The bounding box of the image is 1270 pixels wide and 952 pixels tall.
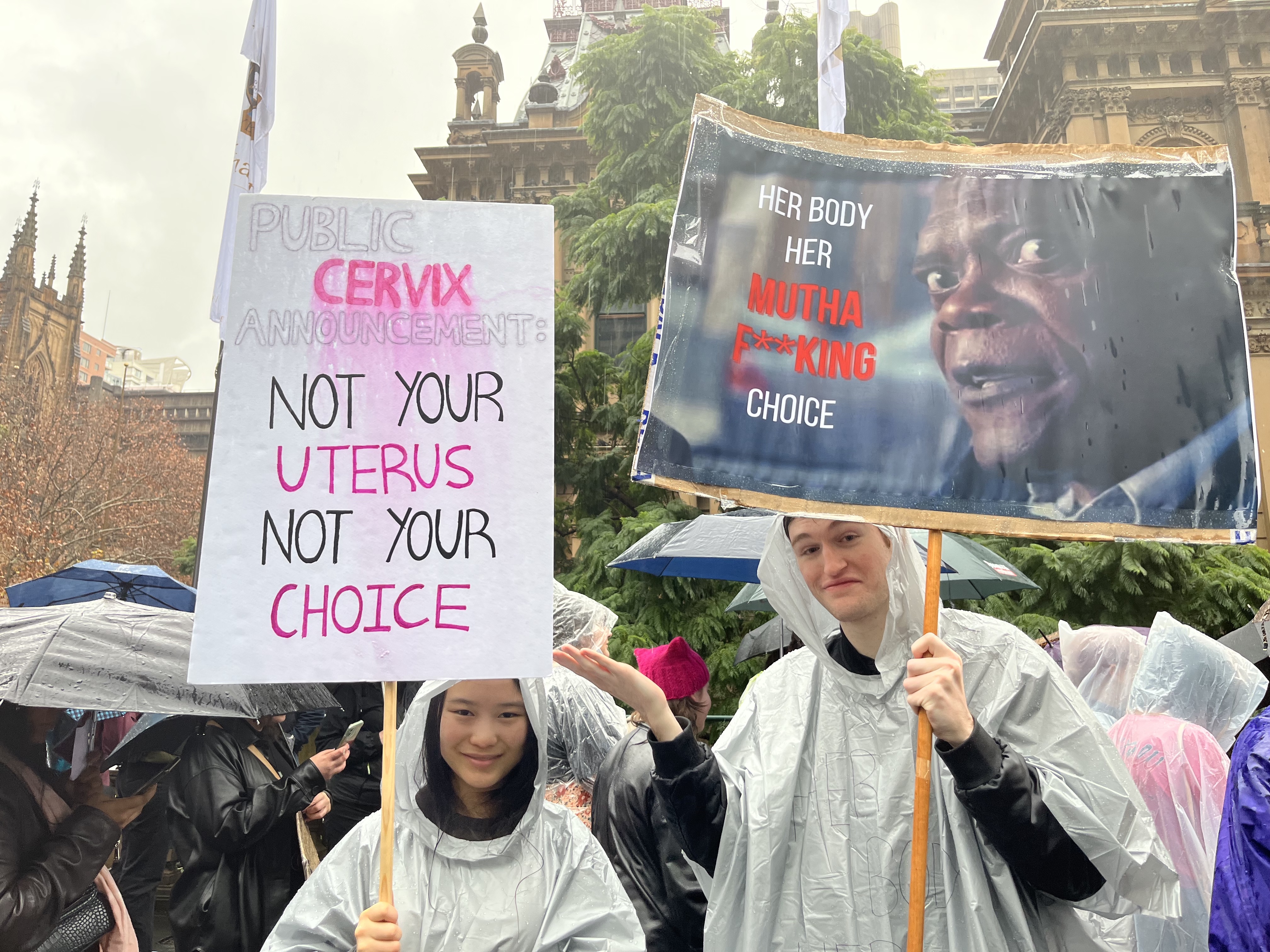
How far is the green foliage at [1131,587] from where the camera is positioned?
9617 mm

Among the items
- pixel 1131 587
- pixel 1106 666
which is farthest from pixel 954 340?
pixel 1131 587

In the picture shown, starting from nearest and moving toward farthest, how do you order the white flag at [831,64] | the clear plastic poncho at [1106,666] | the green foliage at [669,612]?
the clear plastic poncho at [1106,666] → the white flag at [831,64] → the green foliage at [669,612]

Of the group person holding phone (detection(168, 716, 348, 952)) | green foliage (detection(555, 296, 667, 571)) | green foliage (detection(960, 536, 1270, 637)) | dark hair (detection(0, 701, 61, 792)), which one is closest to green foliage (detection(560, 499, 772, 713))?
green foliage (detection(555, 296, 667, 571))

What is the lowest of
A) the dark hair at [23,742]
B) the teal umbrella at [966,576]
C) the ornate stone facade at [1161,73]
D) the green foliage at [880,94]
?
the dark hair at [23,742]

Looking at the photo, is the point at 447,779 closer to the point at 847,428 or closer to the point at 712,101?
the point at 847,428

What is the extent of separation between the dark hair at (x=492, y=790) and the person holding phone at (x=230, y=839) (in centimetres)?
151

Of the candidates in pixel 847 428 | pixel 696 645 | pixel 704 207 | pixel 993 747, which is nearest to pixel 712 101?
pixel 704 207

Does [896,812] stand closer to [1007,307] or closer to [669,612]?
[1007,307]

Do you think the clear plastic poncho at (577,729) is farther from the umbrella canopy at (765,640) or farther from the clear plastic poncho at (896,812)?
the umbrella canopy at (765,640)

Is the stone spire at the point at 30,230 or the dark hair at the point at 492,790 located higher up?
the stone spire at the point at 30,230

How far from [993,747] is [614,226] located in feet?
36.7

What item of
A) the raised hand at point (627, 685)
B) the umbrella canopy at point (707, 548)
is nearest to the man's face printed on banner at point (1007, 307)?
the raised hand at point (627, 685)

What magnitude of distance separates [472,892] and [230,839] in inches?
65.4

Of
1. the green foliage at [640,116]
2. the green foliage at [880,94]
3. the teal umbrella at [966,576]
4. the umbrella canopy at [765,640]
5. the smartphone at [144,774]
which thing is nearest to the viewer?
the smartphone at [144,774]
